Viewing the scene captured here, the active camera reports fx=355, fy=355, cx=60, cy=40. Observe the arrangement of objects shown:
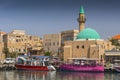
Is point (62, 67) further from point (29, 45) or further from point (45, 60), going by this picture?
point (29, 45)

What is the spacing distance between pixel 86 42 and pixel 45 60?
5.71m

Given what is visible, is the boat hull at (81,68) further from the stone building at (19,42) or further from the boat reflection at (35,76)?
the stone building at (19,42)

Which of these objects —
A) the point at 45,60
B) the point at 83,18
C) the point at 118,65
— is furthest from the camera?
the point at 83,18

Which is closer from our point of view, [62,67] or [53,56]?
[62,67]

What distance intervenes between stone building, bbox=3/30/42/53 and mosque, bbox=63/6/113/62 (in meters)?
10.0

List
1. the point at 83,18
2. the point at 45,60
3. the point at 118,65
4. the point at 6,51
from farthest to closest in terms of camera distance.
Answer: the point at 6,51 → the point at 83,18 → the point at 45,60 → the point at 118,65

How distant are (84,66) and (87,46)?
16.3ft

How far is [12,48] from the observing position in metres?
54.0

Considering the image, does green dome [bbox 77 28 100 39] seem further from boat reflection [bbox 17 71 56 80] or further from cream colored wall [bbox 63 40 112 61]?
boat reflection [bbox 17 71 56 80]

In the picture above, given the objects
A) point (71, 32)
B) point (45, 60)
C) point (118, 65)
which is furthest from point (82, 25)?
point (118, 65)

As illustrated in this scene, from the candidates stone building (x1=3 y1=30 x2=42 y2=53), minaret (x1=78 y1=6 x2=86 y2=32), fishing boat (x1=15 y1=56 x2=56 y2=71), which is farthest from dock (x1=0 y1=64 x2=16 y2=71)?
minaret (x1=78 y1=6 x2=86 y2=32)

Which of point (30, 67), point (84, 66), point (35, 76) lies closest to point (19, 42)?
point (30, 67)

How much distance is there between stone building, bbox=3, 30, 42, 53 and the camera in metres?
54.1

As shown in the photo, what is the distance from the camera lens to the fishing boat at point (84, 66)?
→ 3921 centimetres
